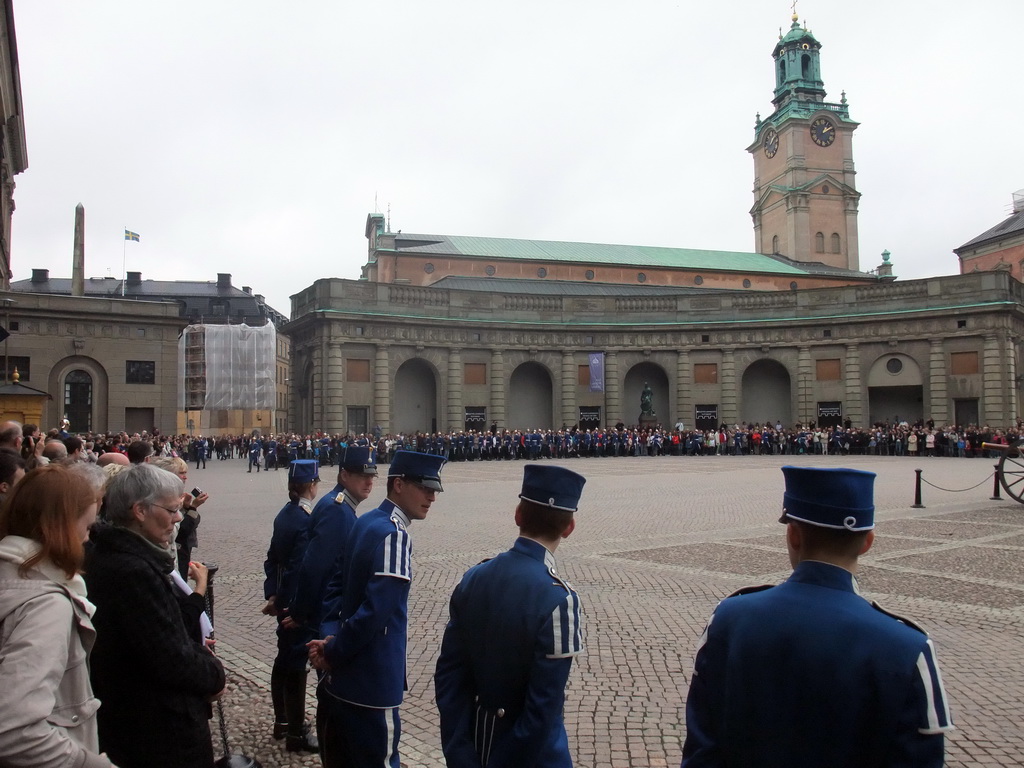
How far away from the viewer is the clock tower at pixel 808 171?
2726 inches

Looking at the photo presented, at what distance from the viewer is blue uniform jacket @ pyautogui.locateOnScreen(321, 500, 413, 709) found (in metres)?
3.95

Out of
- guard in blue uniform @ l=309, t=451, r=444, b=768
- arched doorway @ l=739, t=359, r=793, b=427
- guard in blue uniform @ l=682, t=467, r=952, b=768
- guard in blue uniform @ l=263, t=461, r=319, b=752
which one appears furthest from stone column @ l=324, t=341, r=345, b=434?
guard in blue uniform @ l=682, t=467, r=952, b=768

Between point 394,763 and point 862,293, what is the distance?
4571 cm

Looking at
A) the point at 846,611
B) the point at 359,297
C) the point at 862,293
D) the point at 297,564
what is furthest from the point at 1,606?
the point at 862,293

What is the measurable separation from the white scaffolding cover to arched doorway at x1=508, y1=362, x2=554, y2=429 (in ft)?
65.1

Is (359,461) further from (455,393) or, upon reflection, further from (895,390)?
(895,390)

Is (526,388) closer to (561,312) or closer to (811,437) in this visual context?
(561,312)

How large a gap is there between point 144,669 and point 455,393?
129 ft

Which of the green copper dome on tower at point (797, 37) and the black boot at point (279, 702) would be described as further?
the green copper dome on tower at point (797, 37)

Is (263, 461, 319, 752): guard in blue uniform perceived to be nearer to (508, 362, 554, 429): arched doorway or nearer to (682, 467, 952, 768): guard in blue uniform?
(682, 467, 952, 768): guard in blue uniform

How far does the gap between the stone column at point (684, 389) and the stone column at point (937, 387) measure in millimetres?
12203

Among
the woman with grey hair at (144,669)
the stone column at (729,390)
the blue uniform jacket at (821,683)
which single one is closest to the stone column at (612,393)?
the stone column at (729,390)

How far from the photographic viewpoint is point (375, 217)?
245ft

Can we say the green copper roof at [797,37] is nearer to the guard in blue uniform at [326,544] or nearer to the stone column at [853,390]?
the stone column at [853,390]
